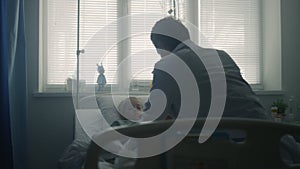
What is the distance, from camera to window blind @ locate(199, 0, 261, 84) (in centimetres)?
274

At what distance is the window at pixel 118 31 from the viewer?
2463 millimetres

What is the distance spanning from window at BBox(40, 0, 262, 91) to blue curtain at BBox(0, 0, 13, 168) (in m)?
0.69

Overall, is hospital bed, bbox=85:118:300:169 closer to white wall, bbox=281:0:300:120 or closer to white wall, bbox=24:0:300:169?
white wall, bbox=24:0:300:169

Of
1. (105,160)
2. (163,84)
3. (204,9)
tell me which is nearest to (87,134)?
(105,160)

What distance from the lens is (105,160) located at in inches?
54.3

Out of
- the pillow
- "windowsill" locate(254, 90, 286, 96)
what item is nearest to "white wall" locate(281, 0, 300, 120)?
"windowsill" locate(254, 90, 286, 96)

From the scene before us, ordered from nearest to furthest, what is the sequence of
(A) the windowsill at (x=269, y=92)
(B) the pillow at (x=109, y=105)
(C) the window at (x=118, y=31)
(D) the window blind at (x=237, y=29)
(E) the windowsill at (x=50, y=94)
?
(B) the pillow at (x=109, y=105) → (E) the windowsill at (x=50, y=94) → (C) the window at (x=118, y=31) → (A) the windowsill at (x=269, y=92) → (D) the window blind at (x=237, y=29)

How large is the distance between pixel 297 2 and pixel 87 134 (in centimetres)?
208

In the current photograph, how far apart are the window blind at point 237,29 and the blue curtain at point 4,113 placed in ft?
5.37

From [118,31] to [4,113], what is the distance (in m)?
1.14

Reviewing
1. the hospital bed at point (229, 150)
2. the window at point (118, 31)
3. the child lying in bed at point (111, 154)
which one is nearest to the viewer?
the hospital bed at point (229, 150)

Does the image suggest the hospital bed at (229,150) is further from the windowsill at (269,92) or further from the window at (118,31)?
the windowsill at (269,92)

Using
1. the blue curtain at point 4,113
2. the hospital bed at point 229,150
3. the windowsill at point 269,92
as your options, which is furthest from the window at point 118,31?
the hospital bed at point 229,150

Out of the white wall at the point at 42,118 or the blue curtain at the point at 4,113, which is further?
the white wall at the point at 42,118
